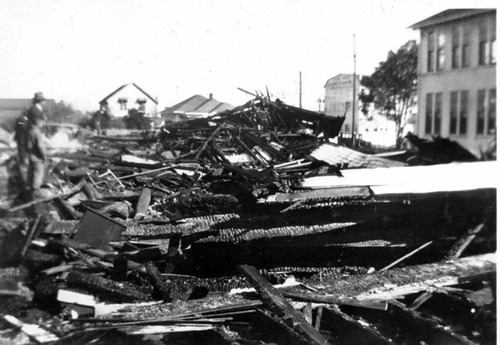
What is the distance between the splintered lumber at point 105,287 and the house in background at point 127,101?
1245 millimetres

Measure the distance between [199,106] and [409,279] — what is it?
2.13m

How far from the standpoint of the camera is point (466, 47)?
2.86 metres

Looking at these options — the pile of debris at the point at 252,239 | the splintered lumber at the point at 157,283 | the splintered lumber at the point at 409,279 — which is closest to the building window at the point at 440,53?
the pile of debris at the point at 252,239

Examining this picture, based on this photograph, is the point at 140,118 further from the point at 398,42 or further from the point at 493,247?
the point at 493,247

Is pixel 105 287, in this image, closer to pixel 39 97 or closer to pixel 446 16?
pixel 39 97

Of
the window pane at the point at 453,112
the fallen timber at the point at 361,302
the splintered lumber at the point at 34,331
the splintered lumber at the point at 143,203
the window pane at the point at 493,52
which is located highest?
the window pane at the point at 493,52

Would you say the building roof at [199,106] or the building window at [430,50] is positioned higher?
the building window at [430,50]

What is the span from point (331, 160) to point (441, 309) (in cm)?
139

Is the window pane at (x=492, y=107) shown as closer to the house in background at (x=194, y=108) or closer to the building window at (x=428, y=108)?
the building window at (x=428, y=108)

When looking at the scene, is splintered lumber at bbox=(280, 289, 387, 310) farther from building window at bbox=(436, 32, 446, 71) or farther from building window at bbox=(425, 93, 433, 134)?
building window at bbox=(436, 32, 446, 71)

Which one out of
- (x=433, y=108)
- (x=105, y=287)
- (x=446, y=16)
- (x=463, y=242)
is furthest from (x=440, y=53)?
(x=105, y=287)

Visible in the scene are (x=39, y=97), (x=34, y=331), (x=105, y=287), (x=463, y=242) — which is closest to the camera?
(x=34, y=331)

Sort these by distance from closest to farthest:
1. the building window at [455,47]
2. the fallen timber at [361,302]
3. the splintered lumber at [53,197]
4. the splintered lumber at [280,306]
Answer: the splintered lumber at [280,306] < the fallen timber at [361,302] < the splintered lumber at [53,197] < the building window at [455,47]

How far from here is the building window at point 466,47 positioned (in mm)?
2857
